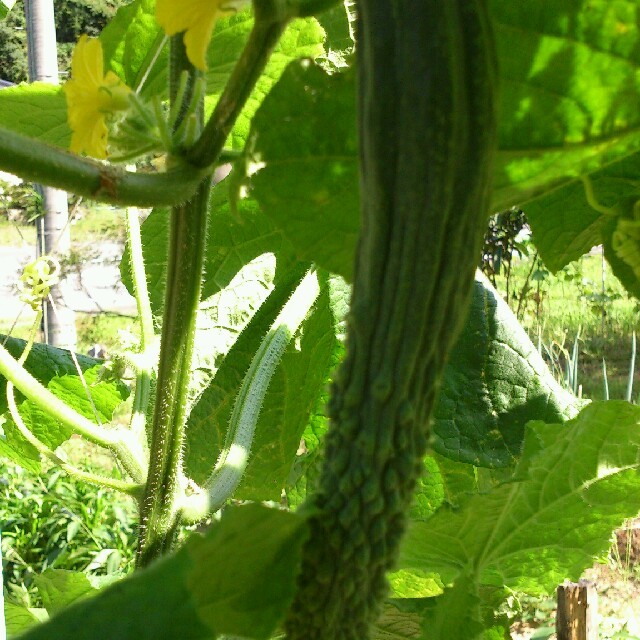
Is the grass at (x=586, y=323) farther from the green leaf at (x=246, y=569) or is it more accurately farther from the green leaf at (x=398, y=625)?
the green leaf at (x=246, y=569)

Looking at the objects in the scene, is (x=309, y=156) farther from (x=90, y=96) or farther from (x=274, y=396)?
(x=274, y=396)

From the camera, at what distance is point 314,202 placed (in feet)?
2.09

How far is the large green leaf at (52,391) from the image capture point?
1245 millimetres

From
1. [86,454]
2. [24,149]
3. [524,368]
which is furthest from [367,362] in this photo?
[86,454]

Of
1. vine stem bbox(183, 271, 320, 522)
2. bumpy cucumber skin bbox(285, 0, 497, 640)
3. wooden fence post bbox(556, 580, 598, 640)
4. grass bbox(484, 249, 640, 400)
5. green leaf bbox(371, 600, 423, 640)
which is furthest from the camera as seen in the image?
grass bbox(484, 249, 640, 400)

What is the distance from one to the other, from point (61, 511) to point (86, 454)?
29.3 inches

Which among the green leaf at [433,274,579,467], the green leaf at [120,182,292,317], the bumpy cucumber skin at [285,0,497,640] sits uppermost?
the green leaf at [120,182,292,317]

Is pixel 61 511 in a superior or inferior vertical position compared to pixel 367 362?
superior

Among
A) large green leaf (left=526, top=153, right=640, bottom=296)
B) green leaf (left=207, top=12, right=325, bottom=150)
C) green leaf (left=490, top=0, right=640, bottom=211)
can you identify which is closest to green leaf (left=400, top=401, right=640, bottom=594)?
large green leaf (left=526, top=153, right=640, bottom=296)

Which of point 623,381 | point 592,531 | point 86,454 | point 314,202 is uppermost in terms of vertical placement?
point 623,381

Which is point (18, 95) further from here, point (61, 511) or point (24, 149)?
point (61, 511)

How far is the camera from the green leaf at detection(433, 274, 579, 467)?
942 mm

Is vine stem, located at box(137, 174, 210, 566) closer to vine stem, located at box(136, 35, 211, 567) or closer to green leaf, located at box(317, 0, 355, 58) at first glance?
vine stem, located at box(136, 35, 211, 567)

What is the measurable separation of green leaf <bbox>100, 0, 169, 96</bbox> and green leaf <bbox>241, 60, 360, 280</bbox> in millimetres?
368
